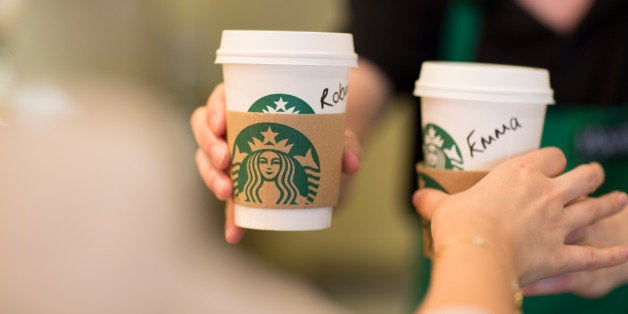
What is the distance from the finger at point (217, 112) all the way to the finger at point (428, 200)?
28 cm

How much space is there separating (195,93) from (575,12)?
1833 mm

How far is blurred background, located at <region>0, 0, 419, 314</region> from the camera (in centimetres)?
113

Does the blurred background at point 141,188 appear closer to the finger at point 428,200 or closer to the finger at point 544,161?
the finger at point 428,200

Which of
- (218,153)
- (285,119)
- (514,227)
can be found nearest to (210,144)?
(218,153)

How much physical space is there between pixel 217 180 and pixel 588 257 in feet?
1.56

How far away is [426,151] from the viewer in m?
1.00

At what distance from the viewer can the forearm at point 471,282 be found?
2.05 feet

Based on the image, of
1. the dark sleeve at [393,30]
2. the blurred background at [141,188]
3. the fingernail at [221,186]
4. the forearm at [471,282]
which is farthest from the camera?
the dark sleeve at [393,30]

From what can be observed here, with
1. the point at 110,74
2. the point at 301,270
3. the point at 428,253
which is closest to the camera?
the point at 428,253

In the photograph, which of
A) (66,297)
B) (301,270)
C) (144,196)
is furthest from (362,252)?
(66,297)

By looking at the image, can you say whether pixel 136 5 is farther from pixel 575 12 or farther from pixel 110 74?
pixel 575 12

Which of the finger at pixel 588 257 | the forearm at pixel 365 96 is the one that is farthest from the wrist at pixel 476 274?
the forearm at pixel 365 96

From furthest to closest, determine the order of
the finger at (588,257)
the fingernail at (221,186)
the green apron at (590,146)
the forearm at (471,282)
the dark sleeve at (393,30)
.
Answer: the dark sleeve at (393,30) < the green apron at (590,146) < the fingernail at (221,186) < the finger at (588,257) < the forearm at (471,282)

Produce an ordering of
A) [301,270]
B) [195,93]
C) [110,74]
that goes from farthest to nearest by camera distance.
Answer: [301,270], [195,93], [110,74]
